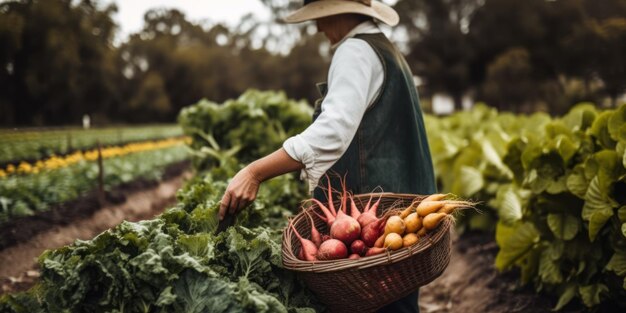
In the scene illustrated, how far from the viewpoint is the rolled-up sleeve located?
206 cm

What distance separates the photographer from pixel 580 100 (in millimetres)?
15516

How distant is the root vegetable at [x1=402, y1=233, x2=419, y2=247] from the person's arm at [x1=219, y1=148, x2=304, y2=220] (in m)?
0.55

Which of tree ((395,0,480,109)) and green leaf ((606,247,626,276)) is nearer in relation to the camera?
green leaf ((606,247,626,276))

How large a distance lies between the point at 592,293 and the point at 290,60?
5399 centimetres

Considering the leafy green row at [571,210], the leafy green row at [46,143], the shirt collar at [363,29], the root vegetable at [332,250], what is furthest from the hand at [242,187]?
Answer: the leafy green row at [46,143]

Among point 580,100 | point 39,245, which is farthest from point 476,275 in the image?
point 580,100

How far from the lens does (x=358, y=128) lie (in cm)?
235

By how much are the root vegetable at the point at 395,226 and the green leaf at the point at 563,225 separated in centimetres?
186

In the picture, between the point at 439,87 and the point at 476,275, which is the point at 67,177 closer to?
the point at 476,275

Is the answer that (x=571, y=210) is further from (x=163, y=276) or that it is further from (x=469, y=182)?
(x=163, y=276)

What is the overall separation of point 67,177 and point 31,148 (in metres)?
4.80

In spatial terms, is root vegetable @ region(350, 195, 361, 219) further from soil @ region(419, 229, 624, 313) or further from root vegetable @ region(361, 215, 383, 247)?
soil @ region(419, 229, 624, 313)

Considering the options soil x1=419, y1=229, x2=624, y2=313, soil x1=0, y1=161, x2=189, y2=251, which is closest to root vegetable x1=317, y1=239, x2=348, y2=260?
soil x1=419, y1=229, x2=624, y2=313

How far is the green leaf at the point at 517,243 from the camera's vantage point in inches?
149
